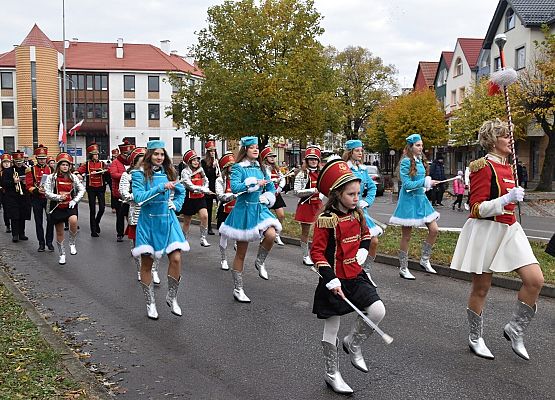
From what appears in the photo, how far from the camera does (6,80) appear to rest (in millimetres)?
68812

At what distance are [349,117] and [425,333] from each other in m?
61.9

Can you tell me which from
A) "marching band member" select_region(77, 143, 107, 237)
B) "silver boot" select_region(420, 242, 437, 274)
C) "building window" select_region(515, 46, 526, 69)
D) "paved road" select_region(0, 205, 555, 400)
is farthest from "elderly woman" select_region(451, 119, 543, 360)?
"building window" select_region(515, 46, 526, 69)

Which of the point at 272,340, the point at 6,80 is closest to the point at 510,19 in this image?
the point at 272,340

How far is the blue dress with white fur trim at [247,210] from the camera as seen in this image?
8.16 metres

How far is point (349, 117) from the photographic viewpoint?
2648 inches

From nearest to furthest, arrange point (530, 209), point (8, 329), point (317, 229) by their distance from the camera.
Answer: point (317, 229), point (8, 329), point (530, 209)

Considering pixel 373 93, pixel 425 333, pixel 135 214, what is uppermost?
pixel 373 93

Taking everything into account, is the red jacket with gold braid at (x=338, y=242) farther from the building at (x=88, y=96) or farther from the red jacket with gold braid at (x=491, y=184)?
the building at (x=88, y=96)

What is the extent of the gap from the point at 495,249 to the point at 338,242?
1.63m

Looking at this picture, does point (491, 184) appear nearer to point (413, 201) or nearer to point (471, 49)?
point (413, 201)

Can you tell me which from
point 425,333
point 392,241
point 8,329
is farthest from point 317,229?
point 392,241

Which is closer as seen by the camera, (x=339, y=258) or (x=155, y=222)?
(x=339, y=258)

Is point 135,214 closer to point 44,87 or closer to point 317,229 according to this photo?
point 317,229

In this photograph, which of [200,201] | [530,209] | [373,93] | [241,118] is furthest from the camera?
[373,93]
